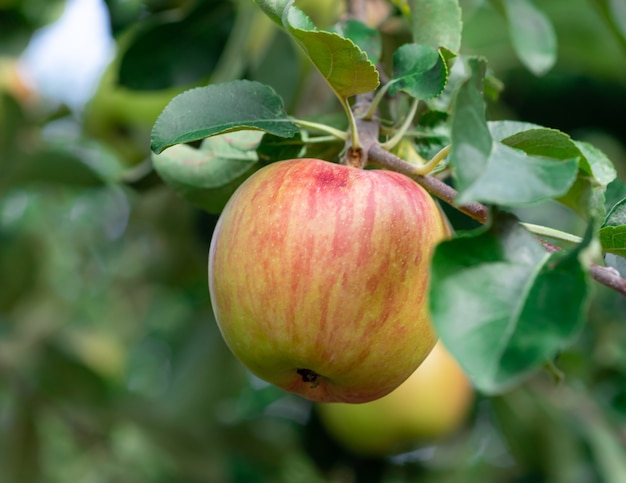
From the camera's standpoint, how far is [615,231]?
54 cm

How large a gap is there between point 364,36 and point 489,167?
293mm

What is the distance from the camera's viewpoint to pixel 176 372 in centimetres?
156

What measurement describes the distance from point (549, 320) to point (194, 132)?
0.26 metres

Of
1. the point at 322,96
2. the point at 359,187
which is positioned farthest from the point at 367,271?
the point at 322,96

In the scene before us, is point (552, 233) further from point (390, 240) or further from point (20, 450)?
point (20, 450)

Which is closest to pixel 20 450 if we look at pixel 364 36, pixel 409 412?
pixel 409 412

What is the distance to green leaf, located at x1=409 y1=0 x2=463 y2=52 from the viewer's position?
2.00 feet

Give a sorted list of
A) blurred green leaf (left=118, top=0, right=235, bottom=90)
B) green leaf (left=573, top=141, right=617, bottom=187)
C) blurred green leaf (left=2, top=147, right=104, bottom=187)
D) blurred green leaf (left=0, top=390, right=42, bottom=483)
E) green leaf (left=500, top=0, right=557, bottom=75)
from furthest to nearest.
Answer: blurred green leaf (left=0, top=390, right=42, bottom=483) → blurred green leaf (left=2, top=147, right=104, bottom=187) → blurred green leaf (left=118, top=0, right=235, bottom=90) → green leaf (left=500, top=0, right=557, bottom=75) → green leaf (left=573, top=141, right=617, bottom=187)

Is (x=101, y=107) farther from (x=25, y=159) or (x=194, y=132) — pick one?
(x=194, y=132)

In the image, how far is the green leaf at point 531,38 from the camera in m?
0.88

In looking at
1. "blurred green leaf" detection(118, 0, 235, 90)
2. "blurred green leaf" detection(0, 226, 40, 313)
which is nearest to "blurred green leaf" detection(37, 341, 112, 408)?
"blurred green leaf" detection(0, 226, 40, 313)

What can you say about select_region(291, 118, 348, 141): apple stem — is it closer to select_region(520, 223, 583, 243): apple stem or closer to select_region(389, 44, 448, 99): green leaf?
select_region(389, 44, 448, 99): green leaf

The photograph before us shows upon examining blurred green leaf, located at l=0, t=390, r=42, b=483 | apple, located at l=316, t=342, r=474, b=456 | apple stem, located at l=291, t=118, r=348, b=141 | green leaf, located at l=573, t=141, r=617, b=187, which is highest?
apple stem, located at l=291, t=118, r=348, b=141

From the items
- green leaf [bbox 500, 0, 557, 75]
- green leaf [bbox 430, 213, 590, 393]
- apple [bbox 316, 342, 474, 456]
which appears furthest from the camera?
apple [bbox 316, 342, 474, 456]
